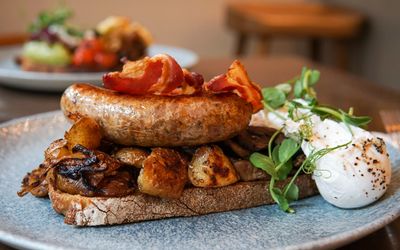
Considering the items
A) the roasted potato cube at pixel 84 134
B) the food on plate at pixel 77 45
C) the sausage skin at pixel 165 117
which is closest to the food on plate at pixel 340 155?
the sausage skin at pixel 165 117

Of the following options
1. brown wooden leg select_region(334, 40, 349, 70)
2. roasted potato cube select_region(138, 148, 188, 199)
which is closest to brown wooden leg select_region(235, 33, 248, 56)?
brown wooden leg select_region(334, 40, 349, 70)

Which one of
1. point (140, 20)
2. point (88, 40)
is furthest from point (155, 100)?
point (140, 20)

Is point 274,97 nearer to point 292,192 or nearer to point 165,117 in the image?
point 292,192

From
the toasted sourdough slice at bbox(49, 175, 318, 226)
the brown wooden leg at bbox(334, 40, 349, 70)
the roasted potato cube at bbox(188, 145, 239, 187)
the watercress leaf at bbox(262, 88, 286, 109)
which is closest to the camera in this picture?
the toasted sourdough slice at bbox(49, 175, 318, 226)

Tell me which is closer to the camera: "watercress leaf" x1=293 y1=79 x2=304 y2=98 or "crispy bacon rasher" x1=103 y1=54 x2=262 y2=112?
"crispy bacon rasher" x1=103 y1=54 x2=262 y2=112

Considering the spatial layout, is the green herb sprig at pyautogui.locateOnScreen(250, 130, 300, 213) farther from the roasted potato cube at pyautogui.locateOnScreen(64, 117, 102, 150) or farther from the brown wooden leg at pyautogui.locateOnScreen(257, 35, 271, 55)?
the brown wooden leg at pyautogui.locateOnScreen(257, 35, 271, 55)

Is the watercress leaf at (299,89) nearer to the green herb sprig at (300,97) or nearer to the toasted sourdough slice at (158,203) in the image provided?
the green herb sprig at (300,97)
